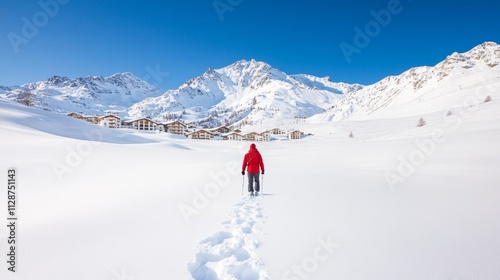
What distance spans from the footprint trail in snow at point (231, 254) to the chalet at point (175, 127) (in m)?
102

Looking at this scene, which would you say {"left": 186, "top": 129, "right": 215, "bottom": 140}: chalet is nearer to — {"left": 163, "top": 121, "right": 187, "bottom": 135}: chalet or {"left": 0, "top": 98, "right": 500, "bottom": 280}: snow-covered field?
{"left": 163, "top": 121, "right": 187, "bottom": 135}: chalet

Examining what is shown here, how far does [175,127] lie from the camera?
104 m

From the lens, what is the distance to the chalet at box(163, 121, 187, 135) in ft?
336

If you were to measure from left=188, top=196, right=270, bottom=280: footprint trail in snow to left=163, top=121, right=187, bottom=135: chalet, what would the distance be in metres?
102

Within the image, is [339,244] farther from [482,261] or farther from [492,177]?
[492,177]

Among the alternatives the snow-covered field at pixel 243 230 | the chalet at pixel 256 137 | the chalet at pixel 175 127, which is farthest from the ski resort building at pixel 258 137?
the snow-covered field at pixel 243 230

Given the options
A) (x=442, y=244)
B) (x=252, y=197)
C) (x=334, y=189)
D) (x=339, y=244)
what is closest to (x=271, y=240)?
(x=339, y=244)

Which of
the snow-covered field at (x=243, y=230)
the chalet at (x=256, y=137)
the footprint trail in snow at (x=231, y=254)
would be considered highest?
the chalet at (x=256, y=137)

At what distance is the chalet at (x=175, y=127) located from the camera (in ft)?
336

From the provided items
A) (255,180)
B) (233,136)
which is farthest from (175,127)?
(255,180)

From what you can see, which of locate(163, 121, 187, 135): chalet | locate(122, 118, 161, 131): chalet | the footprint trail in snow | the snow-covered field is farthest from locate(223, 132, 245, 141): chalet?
the footprint trail in snow

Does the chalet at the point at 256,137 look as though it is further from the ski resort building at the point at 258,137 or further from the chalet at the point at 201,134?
the chalet at the point at 201,134

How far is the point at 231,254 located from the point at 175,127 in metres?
106

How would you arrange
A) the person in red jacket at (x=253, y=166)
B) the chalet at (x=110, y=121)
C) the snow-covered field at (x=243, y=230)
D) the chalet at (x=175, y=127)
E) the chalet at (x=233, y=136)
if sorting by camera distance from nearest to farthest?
the snow-covered field at (x=243, y=230), the person in red jacket at (x=253, y=166), the chalet at (x=110, y=121), the chalet at (x=175, y=127), the chalet at (x=233, y=136)
